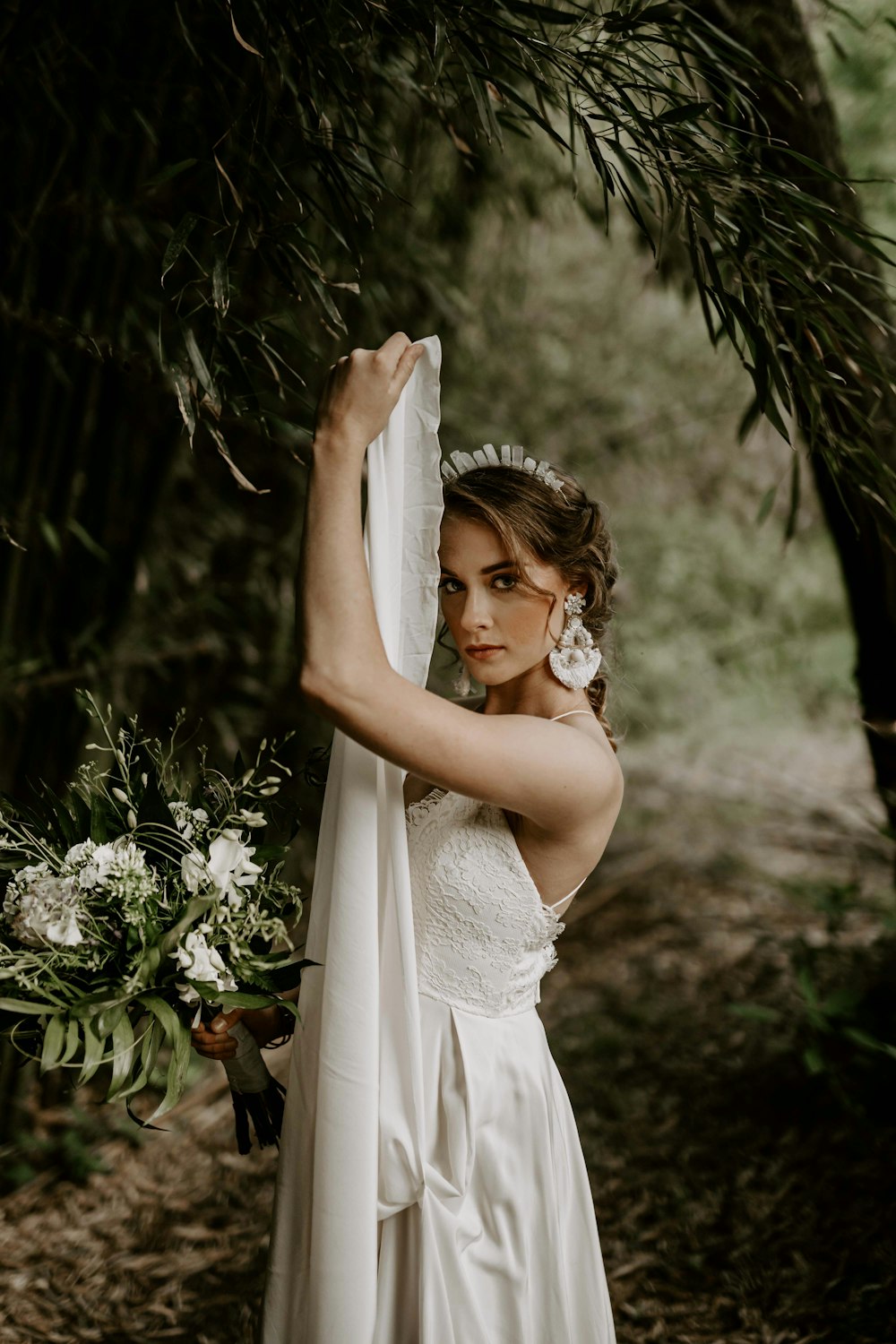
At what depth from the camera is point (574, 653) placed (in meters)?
1.53

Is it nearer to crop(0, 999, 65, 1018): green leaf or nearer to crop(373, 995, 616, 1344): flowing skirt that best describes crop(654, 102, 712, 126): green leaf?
crop(373, 995, 616, 1344): flowing skirt

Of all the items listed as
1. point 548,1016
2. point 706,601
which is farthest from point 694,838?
point 548,1016

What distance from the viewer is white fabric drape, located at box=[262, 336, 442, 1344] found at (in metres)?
1.30

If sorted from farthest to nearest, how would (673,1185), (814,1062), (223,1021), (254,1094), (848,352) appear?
(673,1185) → (814,1062) → (848,352) → (254,1094) → (223,1021)

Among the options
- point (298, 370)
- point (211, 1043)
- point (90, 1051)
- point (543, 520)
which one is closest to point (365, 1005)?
point (211, 1043)

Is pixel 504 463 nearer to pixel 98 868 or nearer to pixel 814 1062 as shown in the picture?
pixel 98 868

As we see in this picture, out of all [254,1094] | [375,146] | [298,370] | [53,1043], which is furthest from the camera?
[298,370]

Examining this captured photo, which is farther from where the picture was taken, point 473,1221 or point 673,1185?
point 673,1185

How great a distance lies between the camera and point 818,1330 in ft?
7.46

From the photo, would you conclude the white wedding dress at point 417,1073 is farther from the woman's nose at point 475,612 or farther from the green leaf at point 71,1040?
the green leaf at point 71,1040

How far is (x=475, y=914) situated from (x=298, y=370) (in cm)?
204

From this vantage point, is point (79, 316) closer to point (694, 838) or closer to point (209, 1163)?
point (209, 1163)

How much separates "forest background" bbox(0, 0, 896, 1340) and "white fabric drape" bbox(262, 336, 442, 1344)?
25 centimetres

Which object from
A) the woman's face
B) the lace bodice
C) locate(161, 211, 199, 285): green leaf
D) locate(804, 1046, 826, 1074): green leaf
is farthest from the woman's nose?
locate(804, 1046, 826, 1074): green leaf
